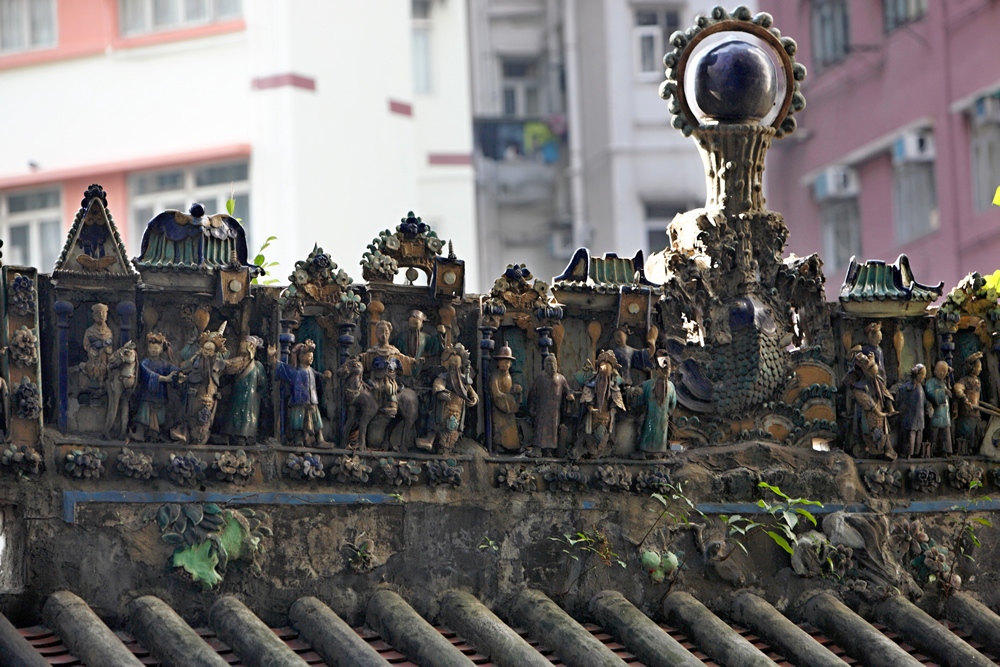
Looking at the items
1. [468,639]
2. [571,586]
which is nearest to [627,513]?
[571,586]

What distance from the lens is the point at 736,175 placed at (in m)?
12.5

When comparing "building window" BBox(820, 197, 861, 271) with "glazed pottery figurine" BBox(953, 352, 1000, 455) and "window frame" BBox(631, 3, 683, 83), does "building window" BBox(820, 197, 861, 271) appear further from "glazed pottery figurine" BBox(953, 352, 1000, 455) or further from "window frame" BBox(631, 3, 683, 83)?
"glazed pottery figurine" BBox(953, 352, 1000, 455)

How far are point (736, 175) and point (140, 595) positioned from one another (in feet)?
14.9

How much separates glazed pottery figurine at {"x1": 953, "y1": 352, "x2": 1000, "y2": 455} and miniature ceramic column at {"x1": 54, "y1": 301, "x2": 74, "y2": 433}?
5495 millimetres

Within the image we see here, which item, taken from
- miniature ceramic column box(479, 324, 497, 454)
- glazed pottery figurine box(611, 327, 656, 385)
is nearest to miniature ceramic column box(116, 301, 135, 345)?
miniature ceramic column box(479, 324, 497, 454)

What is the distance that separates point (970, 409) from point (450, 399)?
3.46 metres

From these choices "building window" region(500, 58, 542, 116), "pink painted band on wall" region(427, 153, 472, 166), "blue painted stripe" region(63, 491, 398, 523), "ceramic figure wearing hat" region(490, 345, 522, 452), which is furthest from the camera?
"building window" region(500, 58, 542, 116)

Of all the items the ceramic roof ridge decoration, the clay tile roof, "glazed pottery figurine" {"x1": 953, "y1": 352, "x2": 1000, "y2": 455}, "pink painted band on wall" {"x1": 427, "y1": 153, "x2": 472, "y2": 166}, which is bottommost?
the clay tile roof

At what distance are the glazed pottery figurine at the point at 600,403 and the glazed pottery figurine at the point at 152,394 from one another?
246 cm

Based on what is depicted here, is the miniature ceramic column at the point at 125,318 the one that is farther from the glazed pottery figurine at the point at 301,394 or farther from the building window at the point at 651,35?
the building window at the point at 651,35

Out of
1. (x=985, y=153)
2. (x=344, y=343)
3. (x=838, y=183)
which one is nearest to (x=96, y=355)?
(x=344, y=343)

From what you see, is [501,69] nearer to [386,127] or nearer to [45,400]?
[386,127]

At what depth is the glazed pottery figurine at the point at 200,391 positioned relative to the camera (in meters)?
10.8

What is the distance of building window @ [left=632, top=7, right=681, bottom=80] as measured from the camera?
89.4 ft
